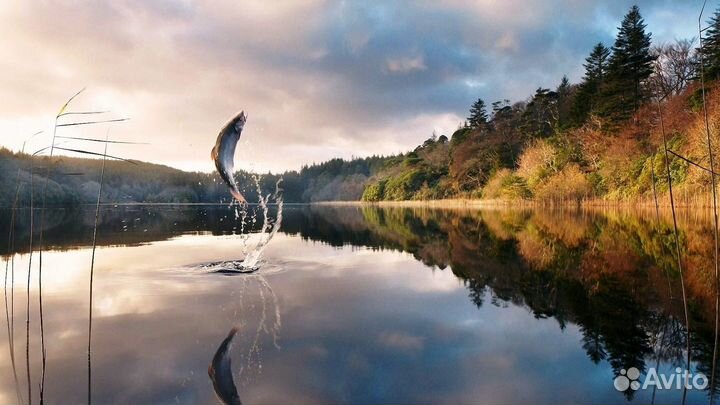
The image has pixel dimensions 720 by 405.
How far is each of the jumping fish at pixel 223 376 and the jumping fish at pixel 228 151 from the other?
7.43ft

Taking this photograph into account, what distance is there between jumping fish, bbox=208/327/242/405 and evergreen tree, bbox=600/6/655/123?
139ft

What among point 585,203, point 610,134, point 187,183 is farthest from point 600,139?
point 187,183

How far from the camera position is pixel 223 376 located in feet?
11.8

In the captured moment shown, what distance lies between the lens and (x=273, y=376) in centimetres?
352

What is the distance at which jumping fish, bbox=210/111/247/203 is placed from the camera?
19.5 ft

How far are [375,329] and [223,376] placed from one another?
191 cm

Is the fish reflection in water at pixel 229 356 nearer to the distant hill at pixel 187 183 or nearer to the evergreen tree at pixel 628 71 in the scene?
the evergreen tree at pixel 628 71

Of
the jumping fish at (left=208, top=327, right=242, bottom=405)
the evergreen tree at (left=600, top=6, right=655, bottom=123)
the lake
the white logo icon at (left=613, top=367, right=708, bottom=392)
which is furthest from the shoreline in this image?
the jumping fish at (left=208, top=327, right=242, bottom=405)

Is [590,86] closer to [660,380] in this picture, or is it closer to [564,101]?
[564,101]

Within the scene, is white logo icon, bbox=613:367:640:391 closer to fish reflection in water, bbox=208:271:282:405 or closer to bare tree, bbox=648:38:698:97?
fish reflection in water, bbox=208:271:282:405

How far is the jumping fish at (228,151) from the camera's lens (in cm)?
594

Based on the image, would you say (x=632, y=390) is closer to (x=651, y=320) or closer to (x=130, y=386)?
(x=651, y=320)

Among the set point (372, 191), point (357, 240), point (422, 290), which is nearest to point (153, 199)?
point (372, 191)

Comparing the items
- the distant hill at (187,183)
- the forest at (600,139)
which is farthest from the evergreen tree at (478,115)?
the distant hill at (187,183)
